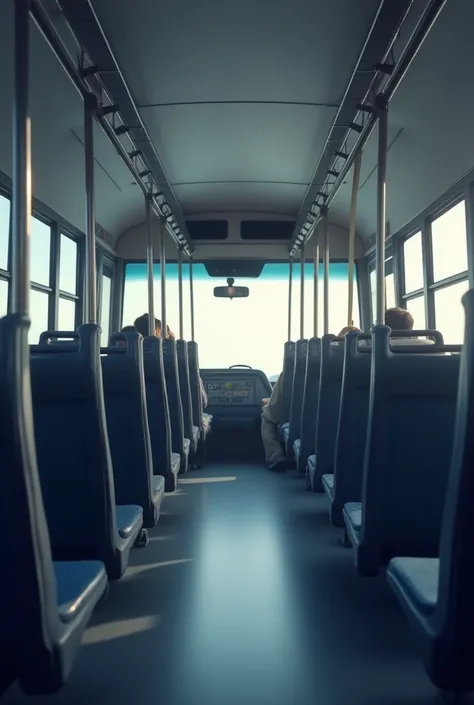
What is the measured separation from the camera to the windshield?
7.87 meters

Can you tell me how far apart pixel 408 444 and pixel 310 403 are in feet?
7.85

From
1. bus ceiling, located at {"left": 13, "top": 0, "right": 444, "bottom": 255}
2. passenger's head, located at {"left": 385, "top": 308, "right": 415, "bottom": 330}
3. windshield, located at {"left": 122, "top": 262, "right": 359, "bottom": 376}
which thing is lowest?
passenger's head, located at {"left": 385, "top": 308, "right": 415, "bottom": 330}

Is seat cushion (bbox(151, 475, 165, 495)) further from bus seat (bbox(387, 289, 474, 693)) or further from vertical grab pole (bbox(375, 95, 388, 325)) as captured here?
bus seat (bbox(387, 289, 474, 693))

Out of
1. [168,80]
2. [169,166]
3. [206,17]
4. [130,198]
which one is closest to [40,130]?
[168,80]

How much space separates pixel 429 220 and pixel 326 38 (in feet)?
7.42

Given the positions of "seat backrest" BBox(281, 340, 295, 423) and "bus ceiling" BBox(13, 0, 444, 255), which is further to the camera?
"seat backrest" BBox(281, 340, 295, 423)

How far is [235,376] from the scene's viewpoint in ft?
24.8

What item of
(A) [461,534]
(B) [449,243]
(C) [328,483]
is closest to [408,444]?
(A) [461,534]

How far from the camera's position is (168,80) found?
4.48 meters

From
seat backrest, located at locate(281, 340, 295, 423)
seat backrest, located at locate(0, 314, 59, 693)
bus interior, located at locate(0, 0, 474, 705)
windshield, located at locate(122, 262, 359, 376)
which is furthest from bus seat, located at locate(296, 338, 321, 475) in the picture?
windshield, located at locate(122, 262, 359, 376)

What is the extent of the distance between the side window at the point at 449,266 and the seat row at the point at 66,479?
8.13 feet

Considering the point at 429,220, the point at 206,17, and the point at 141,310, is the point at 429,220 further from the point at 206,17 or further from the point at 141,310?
the point at 141,310

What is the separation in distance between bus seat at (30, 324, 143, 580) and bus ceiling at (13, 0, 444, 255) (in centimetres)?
145

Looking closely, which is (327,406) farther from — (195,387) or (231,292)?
(231,292)
